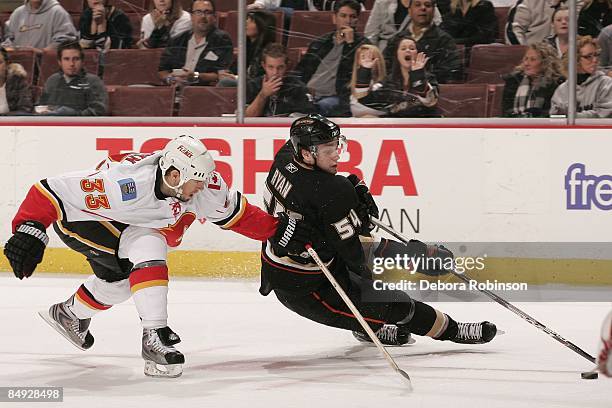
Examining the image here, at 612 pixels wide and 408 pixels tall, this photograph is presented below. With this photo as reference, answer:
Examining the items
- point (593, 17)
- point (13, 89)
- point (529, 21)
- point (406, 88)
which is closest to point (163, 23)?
point (13, 89)

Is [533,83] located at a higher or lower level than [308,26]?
lower

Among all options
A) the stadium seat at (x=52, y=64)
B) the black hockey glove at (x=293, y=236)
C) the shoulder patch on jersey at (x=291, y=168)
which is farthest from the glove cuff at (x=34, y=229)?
the stadium seat at (x=52, y=64)

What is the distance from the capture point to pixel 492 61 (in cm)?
612

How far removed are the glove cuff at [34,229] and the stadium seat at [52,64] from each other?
2.86 m

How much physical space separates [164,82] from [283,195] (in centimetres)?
237

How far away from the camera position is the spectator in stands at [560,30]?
6.02 metres

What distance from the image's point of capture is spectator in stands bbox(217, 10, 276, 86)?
6312 millimetres

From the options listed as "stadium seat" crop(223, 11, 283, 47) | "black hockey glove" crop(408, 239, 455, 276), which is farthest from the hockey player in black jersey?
"stadium seat" crop(223, 11, 283, 47)

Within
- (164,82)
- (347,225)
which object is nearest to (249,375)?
(347,225)

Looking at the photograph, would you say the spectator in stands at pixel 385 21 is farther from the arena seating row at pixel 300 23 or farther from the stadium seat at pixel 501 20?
the stadium seat at pixel 501 20

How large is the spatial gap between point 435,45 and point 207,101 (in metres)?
1.26

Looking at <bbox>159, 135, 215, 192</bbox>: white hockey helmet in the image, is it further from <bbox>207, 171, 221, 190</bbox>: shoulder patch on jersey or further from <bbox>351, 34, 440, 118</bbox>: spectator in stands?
<bbox>351, 34, 440, 118</bbox>: spectator in stands

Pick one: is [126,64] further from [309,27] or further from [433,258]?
[433,258]

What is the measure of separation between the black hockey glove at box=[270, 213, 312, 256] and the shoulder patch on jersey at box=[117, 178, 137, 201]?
0.54 m
